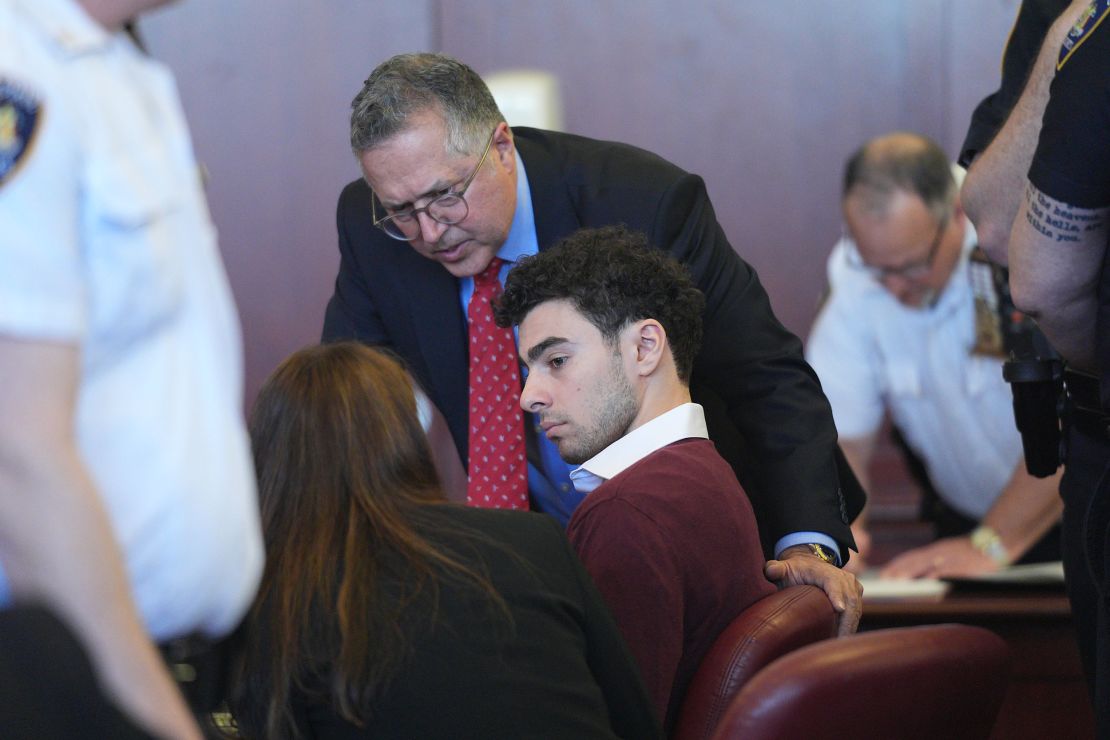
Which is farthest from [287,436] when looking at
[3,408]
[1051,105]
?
[1051,105]

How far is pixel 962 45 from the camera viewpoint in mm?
4184

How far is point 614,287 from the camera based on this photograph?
2.06 meters

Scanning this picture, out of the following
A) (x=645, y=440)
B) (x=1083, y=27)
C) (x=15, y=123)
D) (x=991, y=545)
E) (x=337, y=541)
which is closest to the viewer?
(x=15, y=123)

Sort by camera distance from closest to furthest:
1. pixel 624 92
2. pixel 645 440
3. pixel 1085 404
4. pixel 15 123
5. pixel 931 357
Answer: pixel 15 123 < pixel 1085 404 < pixel 645 440 < pixel 931 357 < pixel 624 92

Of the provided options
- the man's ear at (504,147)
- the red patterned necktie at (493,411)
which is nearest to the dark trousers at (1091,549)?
the red patterned necktie at (493,411)

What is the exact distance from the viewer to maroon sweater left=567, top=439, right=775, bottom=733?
1.66 metres

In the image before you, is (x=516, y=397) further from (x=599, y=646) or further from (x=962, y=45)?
(x=962, y=45)

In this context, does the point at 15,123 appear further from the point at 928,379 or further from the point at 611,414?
the point at 928,379

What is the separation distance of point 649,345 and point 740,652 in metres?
0.60

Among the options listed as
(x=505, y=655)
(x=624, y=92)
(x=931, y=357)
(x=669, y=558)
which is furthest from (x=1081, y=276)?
(x=624, y=92)

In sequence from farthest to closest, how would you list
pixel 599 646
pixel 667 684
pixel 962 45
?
pixel 962 45 → pixel 667 684 → pixel 599 646

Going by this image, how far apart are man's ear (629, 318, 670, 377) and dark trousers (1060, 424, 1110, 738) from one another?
594 millimetres

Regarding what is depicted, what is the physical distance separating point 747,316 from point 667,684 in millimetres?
762

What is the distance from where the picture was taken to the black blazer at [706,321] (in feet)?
7.07
